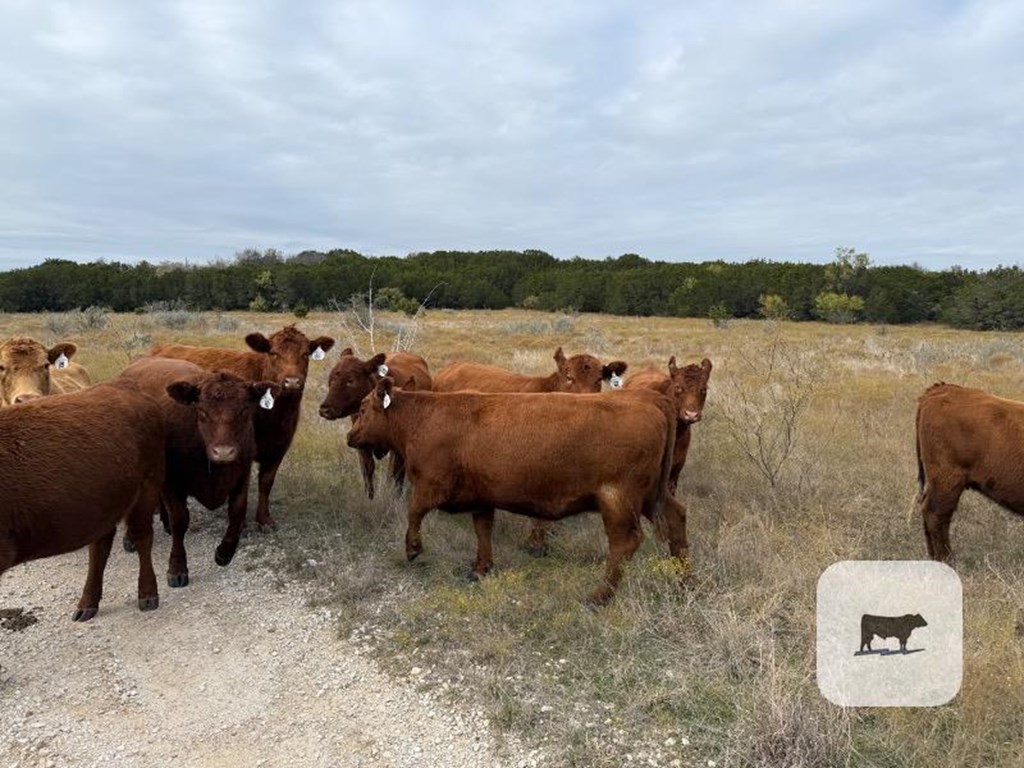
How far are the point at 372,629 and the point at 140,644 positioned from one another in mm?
1602

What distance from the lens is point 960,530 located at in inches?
276

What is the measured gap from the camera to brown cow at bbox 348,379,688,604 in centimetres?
519

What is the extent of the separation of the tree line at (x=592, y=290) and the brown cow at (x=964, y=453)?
108 feet

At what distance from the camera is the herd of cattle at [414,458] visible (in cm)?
475

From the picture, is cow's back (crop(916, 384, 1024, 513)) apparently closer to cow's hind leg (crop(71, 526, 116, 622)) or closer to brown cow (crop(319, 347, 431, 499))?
brown cow (crop(319, 347, 431, 499))

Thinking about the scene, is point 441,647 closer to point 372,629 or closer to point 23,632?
point 372,629

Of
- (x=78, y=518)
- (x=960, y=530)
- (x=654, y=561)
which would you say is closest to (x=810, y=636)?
(x=654, y=561)

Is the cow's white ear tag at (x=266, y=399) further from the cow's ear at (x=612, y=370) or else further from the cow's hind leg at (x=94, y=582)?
the cow's ear at (x=612, y=370)

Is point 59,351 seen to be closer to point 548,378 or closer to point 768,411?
point 548,378

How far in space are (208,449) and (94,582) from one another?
49.3 inches

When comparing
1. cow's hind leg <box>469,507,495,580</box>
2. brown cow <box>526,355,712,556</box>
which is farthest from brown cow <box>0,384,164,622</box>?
brown cow <box>526,355,712,556</box>

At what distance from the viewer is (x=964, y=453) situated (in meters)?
5.96

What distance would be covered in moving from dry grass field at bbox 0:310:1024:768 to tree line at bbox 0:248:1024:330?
101 ft

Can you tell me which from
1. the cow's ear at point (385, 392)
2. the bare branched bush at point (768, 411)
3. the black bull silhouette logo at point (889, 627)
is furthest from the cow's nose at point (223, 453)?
the bare branched bush at point (768, 411)
